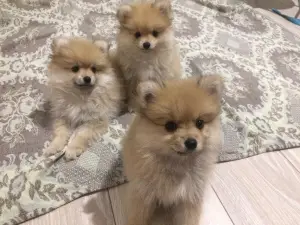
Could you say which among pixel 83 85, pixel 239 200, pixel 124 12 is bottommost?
pixel 239 200

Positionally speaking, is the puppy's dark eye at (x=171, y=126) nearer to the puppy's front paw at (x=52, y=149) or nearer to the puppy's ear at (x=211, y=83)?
the puppy's ear at (x=211, y=83)

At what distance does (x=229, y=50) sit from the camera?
7.52 ft

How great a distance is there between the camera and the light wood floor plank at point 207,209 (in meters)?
1.31

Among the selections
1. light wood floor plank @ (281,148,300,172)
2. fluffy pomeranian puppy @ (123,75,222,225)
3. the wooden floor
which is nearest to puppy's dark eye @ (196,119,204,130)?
fluffy pomeranian puppy @ (123,75,222,225)

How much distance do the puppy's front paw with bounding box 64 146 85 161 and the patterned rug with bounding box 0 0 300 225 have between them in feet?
0.08

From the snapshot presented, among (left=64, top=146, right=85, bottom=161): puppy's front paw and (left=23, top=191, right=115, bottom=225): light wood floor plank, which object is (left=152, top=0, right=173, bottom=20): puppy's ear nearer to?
(left=64, top=146, right=85, bottom=161): puppy's front paw

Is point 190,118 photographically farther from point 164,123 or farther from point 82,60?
point 82,60

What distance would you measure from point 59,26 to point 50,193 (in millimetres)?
1425

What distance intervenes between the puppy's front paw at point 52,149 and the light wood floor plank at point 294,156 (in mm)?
1132

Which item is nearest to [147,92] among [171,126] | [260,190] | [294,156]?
[171,126]

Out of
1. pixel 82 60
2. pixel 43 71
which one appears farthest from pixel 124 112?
pixel 43 71

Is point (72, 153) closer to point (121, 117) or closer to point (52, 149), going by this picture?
point (52, 149)

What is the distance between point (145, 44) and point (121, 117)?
1.37 ft

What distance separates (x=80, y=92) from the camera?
62.2 inches
